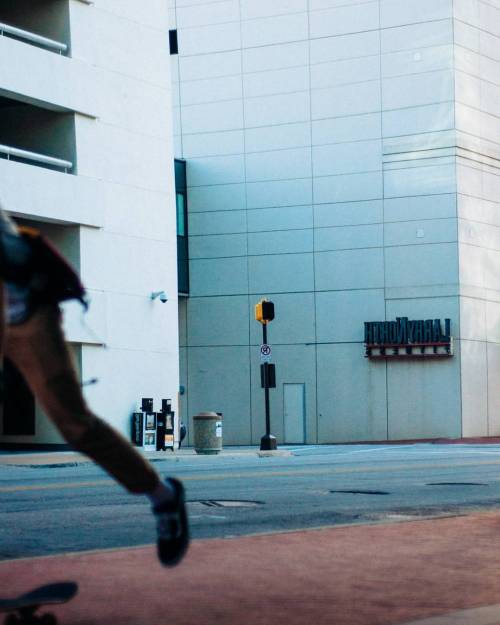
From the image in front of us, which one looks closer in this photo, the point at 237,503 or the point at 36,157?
the point at 237,503

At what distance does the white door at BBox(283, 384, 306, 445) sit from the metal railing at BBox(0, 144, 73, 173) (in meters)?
16.6

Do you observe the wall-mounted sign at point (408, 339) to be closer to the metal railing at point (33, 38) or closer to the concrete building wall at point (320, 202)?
the concrete building wall at point (320, 202)

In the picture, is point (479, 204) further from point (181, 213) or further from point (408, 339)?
point (181, 213)

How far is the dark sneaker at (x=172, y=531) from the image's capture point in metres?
→ 4.49

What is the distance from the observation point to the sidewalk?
17.6 ft

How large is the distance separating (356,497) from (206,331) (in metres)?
33.5

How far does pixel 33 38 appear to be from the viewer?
99.5 ft

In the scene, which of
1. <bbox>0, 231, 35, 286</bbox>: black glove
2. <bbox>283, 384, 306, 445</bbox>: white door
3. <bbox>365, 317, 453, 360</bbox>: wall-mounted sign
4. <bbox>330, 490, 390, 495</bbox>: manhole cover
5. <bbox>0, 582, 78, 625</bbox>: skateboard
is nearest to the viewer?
<bbox>0, 231, 35, 286</bbox>: black glove

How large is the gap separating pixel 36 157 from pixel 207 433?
26.8 ft

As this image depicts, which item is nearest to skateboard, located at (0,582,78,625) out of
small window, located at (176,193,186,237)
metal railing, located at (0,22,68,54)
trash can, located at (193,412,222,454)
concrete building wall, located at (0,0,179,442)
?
trash can, located at (193,412,222,454)

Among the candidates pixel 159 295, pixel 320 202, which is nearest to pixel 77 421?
pixel 159 295

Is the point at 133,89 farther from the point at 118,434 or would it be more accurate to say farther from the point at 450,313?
the point at 118,434

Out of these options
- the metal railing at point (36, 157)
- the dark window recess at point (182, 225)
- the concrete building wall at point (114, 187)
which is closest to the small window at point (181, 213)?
the dark window recess at point (182, 225)

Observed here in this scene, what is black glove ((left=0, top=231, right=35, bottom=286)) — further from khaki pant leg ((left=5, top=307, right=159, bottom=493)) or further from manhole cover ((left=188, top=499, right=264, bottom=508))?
manhole cover ((left=188, top=499, right=264, bottom=508))
